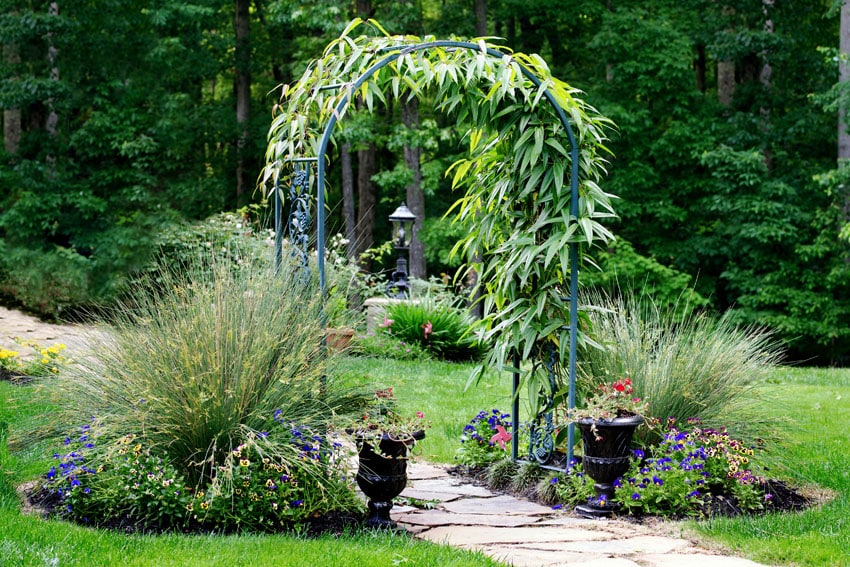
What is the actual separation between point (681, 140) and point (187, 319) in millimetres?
14209

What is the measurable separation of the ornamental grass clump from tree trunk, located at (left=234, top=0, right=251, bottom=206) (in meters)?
16.2

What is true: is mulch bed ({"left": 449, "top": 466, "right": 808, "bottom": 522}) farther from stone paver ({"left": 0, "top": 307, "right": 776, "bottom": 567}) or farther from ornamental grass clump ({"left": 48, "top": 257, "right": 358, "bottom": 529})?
ornamental grass clump ({"left": 48, "top": 257, "right": 358, "bottom": 529})

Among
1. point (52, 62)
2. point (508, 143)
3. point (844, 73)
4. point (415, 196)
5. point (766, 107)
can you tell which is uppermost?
point (52, 62)

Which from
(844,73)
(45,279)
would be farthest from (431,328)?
(844,73)

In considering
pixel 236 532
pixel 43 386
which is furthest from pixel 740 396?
pixel 43 386

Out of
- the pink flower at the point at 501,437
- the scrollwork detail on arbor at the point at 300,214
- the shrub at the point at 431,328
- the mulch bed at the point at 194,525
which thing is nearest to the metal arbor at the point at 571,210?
the scrollwork detail on arbor at the point at 300,214

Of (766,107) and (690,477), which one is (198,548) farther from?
(766,107)

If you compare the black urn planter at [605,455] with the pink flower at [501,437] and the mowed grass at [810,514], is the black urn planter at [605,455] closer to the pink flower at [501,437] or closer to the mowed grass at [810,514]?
the mowed grass at [810,514]

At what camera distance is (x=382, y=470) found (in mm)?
3895

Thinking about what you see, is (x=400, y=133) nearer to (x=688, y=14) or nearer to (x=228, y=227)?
(x=228, y=227)

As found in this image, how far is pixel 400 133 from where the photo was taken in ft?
51.0

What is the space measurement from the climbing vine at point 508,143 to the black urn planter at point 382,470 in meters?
1.24

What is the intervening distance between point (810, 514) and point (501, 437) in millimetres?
1687

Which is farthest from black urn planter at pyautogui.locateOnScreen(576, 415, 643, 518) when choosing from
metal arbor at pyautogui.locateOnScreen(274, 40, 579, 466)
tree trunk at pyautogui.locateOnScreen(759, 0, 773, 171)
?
tree trunk at pyautogui.locateOnScreen(759, 0, 773, 171)
